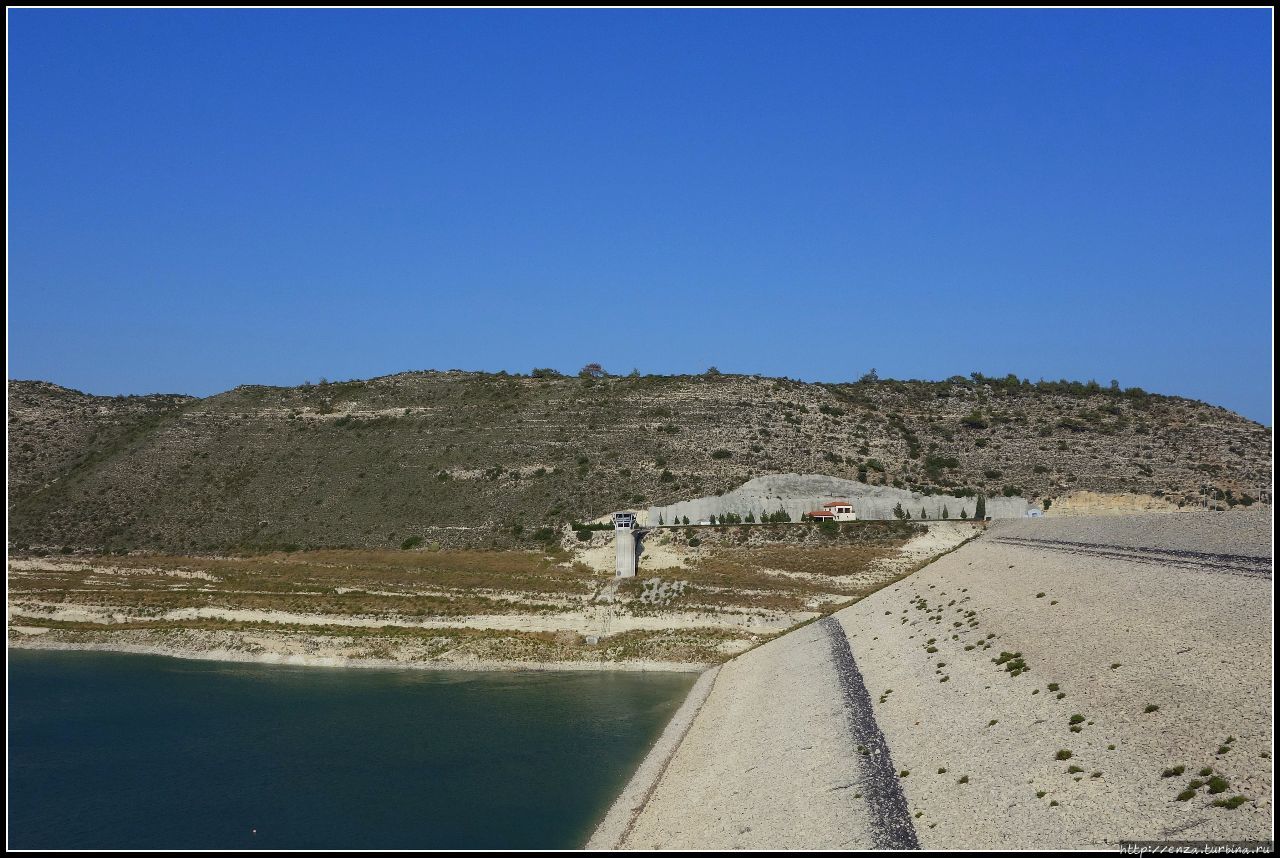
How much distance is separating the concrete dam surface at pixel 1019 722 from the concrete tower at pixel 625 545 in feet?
55.7

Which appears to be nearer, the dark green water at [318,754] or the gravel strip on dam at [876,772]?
the gravel strip on dam at [876,772]

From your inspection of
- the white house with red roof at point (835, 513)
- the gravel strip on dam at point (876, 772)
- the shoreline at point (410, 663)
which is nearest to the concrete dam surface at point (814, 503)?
the white house with red roof at point (835, 513)

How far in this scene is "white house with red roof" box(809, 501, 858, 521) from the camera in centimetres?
6862

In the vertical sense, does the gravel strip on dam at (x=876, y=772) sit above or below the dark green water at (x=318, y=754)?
above

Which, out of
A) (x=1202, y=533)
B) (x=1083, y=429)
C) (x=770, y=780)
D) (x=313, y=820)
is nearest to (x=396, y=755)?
(x=313, y=820)

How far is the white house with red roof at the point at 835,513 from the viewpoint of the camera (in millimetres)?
68625

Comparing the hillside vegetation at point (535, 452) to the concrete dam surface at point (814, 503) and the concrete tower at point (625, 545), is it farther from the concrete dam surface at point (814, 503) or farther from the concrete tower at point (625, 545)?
the concrete tower at point (625, 545)

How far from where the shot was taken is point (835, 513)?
226 feet

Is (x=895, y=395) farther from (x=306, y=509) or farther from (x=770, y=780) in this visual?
(x=770, y=780)

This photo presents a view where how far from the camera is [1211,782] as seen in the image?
18.5m

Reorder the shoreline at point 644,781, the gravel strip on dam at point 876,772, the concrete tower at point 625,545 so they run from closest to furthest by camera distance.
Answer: the gravel strip on dam at point 876,772 < the shoreline at point 644,781 < the concrete tower at point 625,545

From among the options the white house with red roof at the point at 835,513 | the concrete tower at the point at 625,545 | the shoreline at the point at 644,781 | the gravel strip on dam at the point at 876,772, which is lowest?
the shoreline at the point at 644,781

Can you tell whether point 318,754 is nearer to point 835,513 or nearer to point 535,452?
point 835,513

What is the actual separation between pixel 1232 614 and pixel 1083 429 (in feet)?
199
